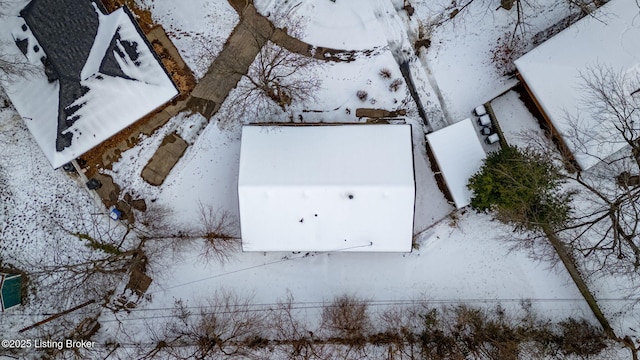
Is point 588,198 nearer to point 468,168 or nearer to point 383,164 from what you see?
point 468,168

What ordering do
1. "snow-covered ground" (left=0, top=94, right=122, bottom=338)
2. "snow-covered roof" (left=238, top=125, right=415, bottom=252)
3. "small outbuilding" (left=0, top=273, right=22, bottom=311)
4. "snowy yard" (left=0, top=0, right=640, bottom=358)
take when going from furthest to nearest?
"snow-covered ground" (left=0, top=94, right=122, bottom=338) < "snowy yard" (left=0, top=0, right=640, bottom=358) < "small outbuilding" (left=0, top=273, right=22, bottom=311) < "snow-covered roof" (left=238, top=125, right=415, bottom=252)

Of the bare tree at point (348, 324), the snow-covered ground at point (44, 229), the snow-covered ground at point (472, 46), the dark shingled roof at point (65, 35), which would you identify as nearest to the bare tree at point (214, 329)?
the bare tree at point (348, 324)

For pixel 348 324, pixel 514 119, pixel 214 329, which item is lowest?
pixel 348 324

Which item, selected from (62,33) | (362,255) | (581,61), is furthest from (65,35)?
(581,61)

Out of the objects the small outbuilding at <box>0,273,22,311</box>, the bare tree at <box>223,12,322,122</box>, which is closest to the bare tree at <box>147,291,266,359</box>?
the small outbuilding at <box>0,273,22,311</box>

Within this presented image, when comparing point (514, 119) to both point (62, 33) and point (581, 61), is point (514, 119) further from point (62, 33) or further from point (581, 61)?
point (62, 33)

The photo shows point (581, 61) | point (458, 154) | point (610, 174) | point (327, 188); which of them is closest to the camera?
point (327, 188)

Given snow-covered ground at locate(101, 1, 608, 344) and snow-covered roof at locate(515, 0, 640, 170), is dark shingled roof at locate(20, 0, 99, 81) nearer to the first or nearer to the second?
snow-covered ground at locate(101, 1, 608, 344)
